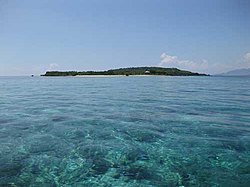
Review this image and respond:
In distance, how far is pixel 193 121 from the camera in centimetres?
1789

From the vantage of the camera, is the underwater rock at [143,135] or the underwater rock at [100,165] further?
the underwater rock at [143,135]

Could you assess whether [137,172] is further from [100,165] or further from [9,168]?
[9,168]

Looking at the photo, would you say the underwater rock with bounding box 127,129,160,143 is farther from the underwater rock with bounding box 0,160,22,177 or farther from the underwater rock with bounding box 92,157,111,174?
the underwater rock with bounding box 0,160,22,177

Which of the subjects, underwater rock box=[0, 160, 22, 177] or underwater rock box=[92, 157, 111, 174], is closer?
underwater rock box=[0, 160, 22, 177]

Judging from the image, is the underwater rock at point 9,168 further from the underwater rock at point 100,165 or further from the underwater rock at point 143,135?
the underwater rock at point 143,135

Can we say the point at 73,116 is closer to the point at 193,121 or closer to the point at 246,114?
the point at 193,121

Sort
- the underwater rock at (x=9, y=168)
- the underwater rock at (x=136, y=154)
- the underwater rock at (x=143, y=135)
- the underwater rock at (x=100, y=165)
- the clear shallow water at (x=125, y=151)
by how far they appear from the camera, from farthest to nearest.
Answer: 1. the underwater rock at (x=143, y=135)
2. the underwater rock at (x=136, y=154)
3. the underwater rock at (x=100, y=165)
4. the underwater rock at (x=9, y=168)
5. the clear shallow water at (x=125, y=151)

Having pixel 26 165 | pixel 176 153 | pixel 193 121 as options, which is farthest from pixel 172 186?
pixel 193 121

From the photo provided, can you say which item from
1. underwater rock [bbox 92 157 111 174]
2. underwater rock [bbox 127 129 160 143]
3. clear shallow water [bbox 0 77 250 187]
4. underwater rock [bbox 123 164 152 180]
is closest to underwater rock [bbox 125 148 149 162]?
clear shallow water [bbox 0 77 250 187]

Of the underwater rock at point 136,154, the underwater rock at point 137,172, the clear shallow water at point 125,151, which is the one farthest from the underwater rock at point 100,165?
the underwater rock at point 136,154

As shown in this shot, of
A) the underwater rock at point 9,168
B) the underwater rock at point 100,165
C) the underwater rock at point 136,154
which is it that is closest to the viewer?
the underwater rock at point 9,168

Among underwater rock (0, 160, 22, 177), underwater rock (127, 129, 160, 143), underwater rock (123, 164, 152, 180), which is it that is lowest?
underwater rock (123, 164, 152, 180)

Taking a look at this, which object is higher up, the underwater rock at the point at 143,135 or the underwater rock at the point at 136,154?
the underwater rock at the point at 143,135

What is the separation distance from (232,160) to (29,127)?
12.2 metres
